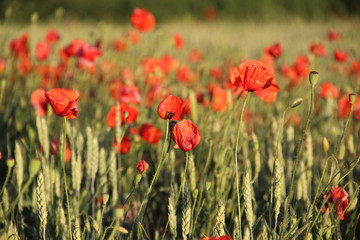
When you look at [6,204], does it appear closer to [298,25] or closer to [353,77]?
[353,77]

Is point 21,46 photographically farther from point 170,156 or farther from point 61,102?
point 61,102

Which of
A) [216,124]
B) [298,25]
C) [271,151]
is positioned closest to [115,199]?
[216,124]

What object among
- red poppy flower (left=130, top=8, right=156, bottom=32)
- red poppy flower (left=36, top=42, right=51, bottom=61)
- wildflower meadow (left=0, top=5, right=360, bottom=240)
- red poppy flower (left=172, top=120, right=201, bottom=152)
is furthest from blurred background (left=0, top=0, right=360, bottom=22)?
red poppy flower (left=172, top=120, right=201, bottom=152)

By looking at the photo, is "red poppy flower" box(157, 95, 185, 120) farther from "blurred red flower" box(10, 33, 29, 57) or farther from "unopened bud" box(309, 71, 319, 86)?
"blurred red flower" box(10, 33, 29, 57)

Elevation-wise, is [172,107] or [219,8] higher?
[219,8]

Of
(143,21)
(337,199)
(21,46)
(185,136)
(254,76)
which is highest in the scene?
(143,21)

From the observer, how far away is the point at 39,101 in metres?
1.54

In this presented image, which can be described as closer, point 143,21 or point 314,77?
point 314,77

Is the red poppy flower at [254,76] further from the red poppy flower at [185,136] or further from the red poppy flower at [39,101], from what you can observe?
the red poppy flower at [39,101]

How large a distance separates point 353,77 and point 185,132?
8.79 ft

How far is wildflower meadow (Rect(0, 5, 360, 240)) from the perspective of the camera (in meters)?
0.95

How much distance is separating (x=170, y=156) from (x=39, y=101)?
589mm

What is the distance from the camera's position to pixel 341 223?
3.98ft

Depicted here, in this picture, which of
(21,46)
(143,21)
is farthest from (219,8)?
(21,46)
